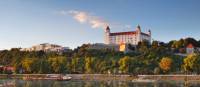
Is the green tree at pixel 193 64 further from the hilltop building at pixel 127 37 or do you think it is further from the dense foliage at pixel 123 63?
the hilltop building at pixel 127 37

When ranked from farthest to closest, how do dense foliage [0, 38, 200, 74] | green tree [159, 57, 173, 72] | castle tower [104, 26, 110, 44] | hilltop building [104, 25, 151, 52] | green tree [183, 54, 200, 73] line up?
1. castle tower [104, 26, 110, 44]
2. hilltop building [104, 25, 151, 52]
3. dense foliage [0, 38, 200, 74]
4. green tree [159, 57, 173, 72]
5. green tree [183, 54, 200, 73]

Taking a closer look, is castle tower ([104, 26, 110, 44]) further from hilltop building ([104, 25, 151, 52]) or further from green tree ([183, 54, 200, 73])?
green tree ([183, 54, 200, 73])

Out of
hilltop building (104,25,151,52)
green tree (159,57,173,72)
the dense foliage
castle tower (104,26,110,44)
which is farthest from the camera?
castle tower (104,26,110,44)

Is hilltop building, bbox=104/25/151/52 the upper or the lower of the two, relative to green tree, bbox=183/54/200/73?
upper

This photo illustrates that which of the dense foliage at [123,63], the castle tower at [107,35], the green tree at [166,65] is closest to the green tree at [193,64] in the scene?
the dense foliage at [123,63]

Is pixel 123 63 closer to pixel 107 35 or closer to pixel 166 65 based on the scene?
pixel 166 65

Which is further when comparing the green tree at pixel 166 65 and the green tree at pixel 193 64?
the green tree at pixel 166 65

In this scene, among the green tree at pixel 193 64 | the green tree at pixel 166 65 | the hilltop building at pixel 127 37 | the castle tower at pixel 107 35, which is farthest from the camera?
the castle tower at pixel 107 35

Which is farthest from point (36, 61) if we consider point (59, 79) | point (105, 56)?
point (59, 79)

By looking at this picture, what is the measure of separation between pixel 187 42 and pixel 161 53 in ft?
60.8

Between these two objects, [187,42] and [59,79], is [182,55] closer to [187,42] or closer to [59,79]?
[187,42]

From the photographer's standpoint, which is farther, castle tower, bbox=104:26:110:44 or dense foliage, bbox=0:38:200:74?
castle tower, bbox=104:26:110:44

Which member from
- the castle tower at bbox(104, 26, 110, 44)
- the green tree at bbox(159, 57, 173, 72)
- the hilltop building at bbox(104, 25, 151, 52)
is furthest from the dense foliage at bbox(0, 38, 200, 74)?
the castle tower at bbox(104, 26, 110, 44)

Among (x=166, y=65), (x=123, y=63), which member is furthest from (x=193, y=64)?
(x=123, y=63)
